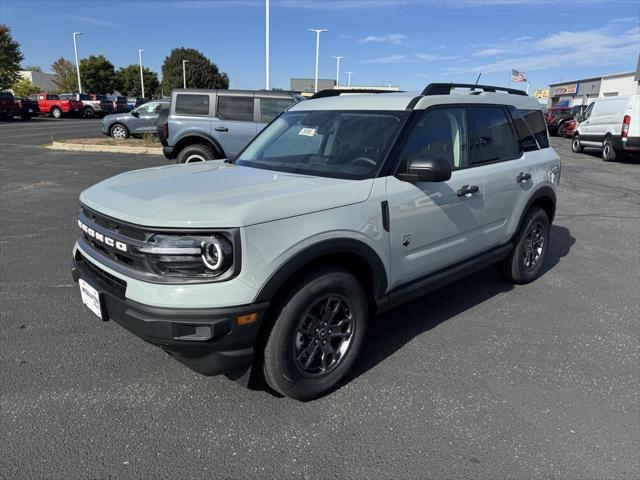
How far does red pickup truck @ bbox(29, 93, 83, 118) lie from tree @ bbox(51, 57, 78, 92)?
2548 cm

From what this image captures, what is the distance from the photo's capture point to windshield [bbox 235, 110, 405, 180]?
322cm

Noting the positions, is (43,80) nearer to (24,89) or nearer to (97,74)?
(97,74)

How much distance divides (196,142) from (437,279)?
8.07 m

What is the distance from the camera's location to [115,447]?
2.48m

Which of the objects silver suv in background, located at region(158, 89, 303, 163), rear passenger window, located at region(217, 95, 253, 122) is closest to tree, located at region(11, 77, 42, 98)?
silver suv in background, located at region(158, 89, 303, 163)

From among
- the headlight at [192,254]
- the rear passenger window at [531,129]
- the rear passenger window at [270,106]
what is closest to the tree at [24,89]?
the rear passenger window at [270,106]

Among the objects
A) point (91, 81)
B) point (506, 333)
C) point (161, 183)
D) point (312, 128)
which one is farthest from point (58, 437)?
Answer: point (91, 81)

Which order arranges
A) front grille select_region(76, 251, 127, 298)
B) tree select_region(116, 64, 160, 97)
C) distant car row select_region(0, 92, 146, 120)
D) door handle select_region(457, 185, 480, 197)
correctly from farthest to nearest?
tree select_region(116, 64, 160, 97) → distant car row select_region(0, 92, 146, 120) → door handle select_region(457, 185, 480, 197) → front grille select_region(76, 251, 127, 298)

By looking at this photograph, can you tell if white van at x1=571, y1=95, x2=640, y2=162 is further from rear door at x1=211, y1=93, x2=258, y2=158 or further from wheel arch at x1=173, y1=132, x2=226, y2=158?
wheel arch at x1=173, y1=132, x2=226, y2=158

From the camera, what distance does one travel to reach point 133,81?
69.9 meters

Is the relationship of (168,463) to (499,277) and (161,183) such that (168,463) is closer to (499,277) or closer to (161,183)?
(161,183)

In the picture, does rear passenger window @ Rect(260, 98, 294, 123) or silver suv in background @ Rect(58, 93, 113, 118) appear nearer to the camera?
rear passenger window @ Rect(260, 98, 294, 123)

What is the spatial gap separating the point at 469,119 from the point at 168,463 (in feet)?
10.7

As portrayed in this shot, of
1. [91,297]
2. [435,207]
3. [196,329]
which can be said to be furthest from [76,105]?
[196,329]
